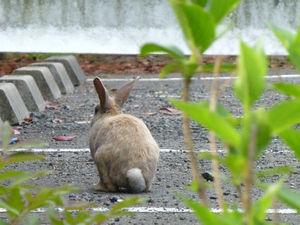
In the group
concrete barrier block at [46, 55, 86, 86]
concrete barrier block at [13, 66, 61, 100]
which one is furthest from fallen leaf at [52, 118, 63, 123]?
concrete barrier block at [46, 55, 86, 86]

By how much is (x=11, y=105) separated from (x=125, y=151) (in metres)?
3.36

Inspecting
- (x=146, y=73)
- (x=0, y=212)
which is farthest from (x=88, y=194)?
(x=146, y=73)

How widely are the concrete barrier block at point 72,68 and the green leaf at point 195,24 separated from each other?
12.5m

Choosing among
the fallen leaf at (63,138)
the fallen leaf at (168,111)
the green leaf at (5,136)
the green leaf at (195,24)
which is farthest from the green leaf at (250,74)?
the fallen leaf at (168,111)

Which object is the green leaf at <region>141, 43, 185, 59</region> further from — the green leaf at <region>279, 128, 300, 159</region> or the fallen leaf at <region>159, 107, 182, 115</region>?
the fallen leaf at <region>159, 107, 182, 115</region>

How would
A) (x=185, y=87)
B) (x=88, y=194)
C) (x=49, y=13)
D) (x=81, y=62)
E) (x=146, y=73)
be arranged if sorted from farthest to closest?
1. (x=81, y=62)
2. (x=146, y=73)
3. (x=49, y=13)
4. (x=88, y=194)
5. (x=185, y=87)

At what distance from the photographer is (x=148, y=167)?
6.97 meters

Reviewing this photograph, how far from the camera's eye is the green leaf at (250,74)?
4.71 feet

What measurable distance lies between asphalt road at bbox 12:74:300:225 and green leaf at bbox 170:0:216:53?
3460 millimetres

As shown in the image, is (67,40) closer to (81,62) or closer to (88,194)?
(88,194)

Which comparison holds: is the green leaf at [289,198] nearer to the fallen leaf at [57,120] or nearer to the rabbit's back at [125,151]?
the rabbit's back at [125,151]

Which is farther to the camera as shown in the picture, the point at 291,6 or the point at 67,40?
the point at 67,40

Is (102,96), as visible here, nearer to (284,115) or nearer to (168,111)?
(168,111)

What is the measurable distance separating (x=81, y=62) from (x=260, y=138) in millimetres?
15853
